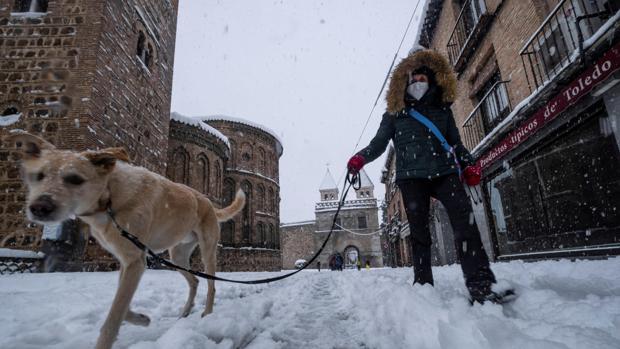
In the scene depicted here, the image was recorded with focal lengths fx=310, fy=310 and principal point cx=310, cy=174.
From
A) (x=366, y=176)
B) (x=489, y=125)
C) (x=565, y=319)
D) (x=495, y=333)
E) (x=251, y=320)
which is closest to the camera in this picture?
(x=495, y=333)

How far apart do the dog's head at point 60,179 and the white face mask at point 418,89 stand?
2.65 meters

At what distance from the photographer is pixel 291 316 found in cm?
284

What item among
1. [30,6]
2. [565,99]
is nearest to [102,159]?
[565,99]

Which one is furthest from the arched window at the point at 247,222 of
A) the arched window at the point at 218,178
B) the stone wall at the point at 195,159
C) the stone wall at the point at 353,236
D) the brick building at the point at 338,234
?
the brick building at the point at 338,234

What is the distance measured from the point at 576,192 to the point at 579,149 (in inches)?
33.1

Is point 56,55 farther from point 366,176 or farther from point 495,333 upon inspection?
point 366,176

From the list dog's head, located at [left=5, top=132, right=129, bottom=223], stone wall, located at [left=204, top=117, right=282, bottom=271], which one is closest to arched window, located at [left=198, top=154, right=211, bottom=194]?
stone wall, located at [left=204, top=117, right=282, bottom=271]

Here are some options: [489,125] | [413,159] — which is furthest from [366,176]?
[413,159]

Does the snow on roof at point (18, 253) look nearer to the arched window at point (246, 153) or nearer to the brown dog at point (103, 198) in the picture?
the brown dog at point (103, 198)

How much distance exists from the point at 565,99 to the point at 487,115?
14.3 feet

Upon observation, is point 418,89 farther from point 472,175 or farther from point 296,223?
point 296,223

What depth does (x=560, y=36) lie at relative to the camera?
6336 mm

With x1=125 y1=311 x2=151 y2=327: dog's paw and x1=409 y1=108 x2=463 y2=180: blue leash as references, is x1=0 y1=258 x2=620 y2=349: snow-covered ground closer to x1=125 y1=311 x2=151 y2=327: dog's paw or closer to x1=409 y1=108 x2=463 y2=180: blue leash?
x1=125 y1=311 x2=151 y2=327: dog's paw

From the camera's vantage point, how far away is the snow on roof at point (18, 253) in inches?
276
